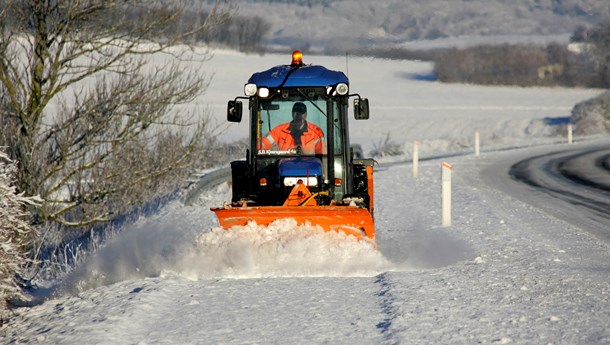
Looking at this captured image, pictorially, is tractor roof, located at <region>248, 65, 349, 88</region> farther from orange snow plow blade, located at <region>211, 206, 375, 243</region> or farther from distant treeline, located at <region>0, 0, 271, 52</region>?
distant treeline, located at <region>0, 0, 271, 52</region>

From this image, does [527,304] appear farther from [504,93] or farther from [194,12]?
[504,93]

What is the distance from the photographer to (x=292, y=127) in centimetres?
1023

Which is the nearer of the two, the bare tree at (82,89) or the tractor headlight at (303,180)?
the tractor headlight at (303,180)

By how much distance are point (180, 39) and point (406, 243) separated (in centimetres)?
676

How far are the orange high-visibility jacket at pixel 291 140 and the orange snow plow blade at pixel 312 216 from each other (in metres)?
1.26

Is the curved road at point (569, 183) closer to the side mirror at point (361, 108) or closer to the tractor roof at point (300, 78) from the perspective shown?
the side mirror at point (361, 108)

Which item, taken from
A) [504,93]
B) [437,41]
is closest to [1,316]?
[437,41]

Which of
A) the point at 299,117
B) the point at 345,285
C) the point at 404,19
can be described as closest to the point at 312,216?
the point at 345,285

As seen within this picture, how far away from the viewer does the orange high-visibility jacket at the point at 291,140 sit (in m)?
10.2

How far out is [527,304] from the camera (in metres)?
6.99

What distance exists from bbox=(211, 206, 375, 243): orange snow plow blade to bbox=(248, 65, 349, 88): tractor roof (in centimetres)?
170

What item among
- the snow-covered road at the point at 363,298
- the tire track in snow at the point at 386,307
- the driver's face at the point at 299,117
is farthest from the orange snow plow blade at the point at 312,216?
the driver's face at the point at 299,117

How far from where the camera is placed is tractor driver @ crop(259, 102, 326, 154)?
10.2 meters

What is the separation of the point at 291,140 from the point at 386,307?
3.58m
